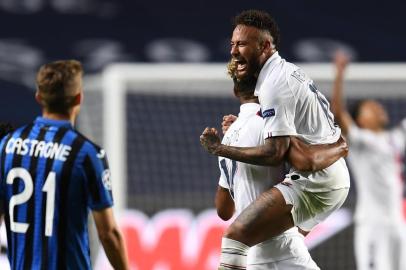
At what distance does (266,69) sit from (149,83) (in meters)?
4.81

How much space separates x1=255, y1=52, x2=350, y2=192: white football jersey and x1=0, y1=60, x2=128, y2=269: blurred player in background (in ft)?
3.15

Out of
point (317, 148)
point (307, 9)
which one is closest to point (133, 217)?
point (307, 9)

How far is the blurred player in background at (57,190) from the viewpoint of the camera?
15.3 ft

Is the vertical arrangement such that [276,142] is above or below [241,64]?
below

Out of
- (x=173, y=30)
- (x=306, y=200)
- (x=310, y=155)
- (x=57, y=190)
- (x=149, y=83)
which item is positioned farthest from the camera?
(x=173, y=30)

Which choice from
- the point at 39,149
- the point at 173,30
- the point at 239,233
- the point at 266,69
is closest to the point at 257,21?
the point at 266,69

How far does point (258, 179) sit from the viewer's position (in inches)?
215

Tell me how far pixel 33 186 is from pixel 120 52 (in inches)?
320

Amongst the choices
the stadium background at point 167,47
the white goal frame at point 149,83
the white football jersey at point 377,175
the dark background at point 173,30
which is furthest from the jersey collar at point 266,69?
the dark background at point 173,30

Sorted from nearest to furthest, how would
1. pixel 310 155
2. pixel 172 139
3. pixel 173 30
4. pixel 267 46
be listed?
pixel 310 155 < pixel 267 46 < pixel 172 139 < pixel 173 30

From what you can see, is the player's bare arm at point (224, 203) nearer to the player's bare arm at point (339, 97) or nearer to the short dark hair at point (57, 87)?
the short dark hair at point (57, 87)

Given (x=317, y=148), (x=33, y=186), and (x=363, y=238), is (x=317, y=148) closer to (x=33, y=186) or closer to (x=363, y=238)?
(x=33, y=186)

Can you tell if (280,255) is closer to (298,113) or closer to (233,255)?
(233,255)

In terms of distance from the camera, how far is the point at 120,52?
41.8 ft
